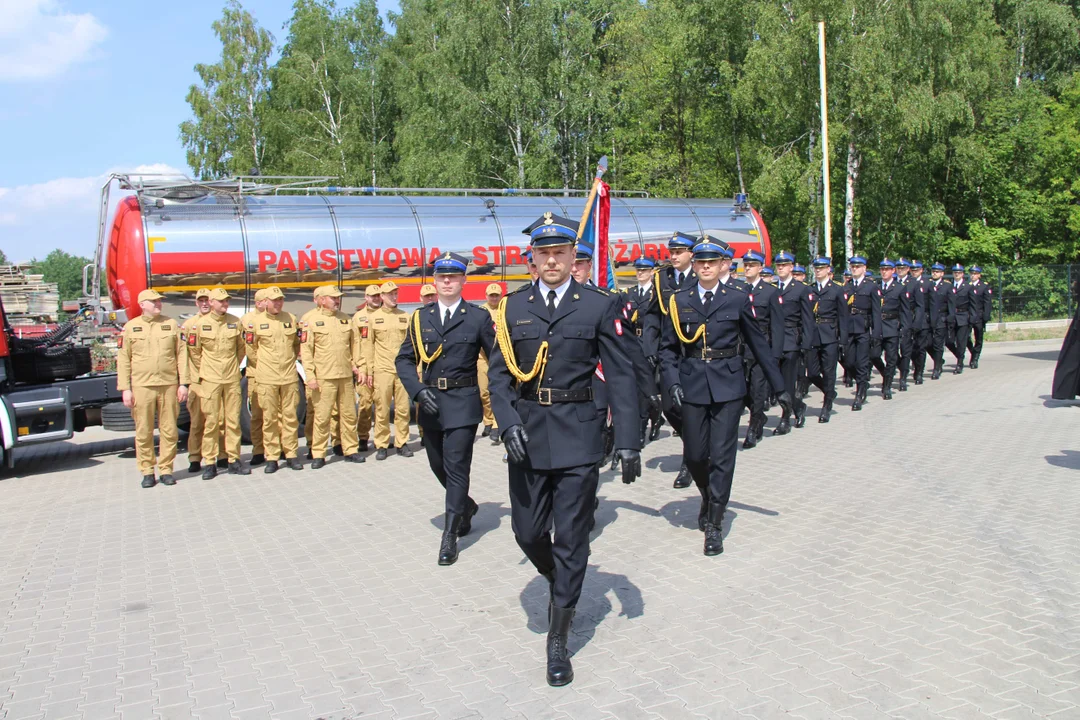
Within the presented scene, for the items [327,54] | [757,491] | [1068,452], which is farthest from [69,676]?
[327,54]

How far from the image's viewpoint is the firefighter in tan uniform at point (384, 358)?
10.4m

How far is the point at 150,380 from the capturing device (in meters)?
9.32

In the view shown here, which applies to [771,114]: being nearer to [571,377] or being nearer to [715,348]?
[715,348]

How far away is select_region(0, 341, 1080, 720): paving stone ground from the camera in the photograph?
405 cm

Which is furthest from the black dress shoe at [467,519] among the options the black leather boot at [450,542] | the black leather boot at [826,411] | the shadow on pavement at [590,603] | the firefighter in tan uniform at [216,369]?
the black leather boot at [826,411]

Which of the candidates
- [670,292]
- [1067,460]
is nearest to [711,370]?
[670,292]

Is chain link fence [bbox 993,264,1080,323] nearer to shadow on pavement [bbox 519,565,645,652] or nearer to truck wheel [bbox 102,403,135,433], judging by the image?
truck wheel [bbox 102,403,135,433]

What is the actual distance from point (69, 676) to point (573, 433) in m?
2.77

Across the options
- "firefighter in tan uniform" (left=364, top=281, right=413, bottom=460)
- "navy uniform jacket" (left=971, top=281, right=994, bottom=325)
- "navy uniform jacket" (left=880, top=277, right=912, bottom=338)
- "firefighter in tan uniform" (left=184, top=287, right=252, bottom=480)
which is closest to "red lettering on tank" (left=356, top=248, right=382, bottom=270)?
"firefighter in tan uniform" (left=364, top=281, right=413, bottom=460)

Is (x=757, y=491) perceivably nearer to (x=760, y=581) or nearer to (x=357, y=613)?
(x=760, y=581)

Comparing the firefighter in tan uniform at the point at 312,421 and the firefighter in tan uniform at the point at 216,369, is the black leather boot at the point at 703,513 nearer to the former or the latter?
the firefighter in tan uniform at the point at 312,421

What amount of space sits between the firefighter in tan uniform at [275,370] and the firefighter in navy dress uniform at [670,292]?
13.5ft

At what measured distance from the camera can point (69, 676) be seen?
452 centimetres

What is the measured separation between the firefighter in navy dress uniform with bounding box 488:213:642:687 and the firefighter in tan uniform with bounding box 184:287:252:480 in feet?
19.8
